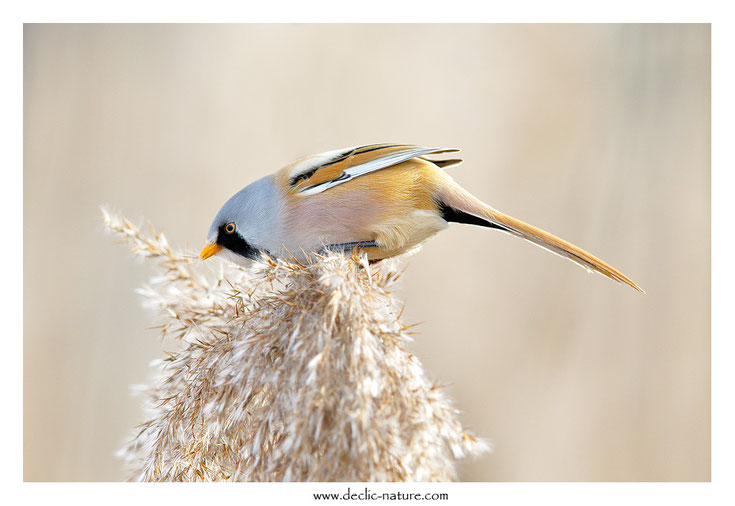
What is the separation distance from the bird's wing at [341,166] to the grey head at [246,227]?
3.9 inches

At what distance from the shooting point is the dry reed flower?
94 centimetres

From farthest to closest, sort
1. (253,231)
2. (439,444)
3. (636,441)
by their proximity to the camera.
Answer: (636,441)
(253,231)
(439,444)

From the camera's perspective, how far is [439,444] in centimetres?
98

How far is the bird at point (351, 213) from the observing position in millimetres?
1459

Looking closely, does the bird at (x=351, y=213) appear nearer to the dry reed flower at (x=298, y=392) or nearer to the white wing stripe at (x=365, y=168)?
the white wing stripe at (x=365, y=168)

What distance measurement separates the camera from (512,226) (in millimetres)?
1411

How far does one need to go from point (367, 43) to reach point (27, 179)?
216cm

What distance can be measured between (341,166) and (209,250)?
461 mm

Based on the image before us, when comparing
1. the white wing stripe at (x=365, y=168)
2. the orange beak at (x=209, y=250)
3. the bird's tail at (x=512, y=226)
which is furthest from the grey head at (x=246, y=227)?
the bird's tail at (x=512, y=226)

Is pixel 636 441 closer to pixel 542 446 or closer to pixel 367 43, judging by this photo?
pixel 542 446

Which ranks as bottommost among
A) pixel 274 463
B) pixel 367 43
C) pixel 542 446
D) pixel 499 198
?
pixel 542 446

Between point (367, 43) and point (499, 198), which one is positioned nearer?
point (367, 43)
